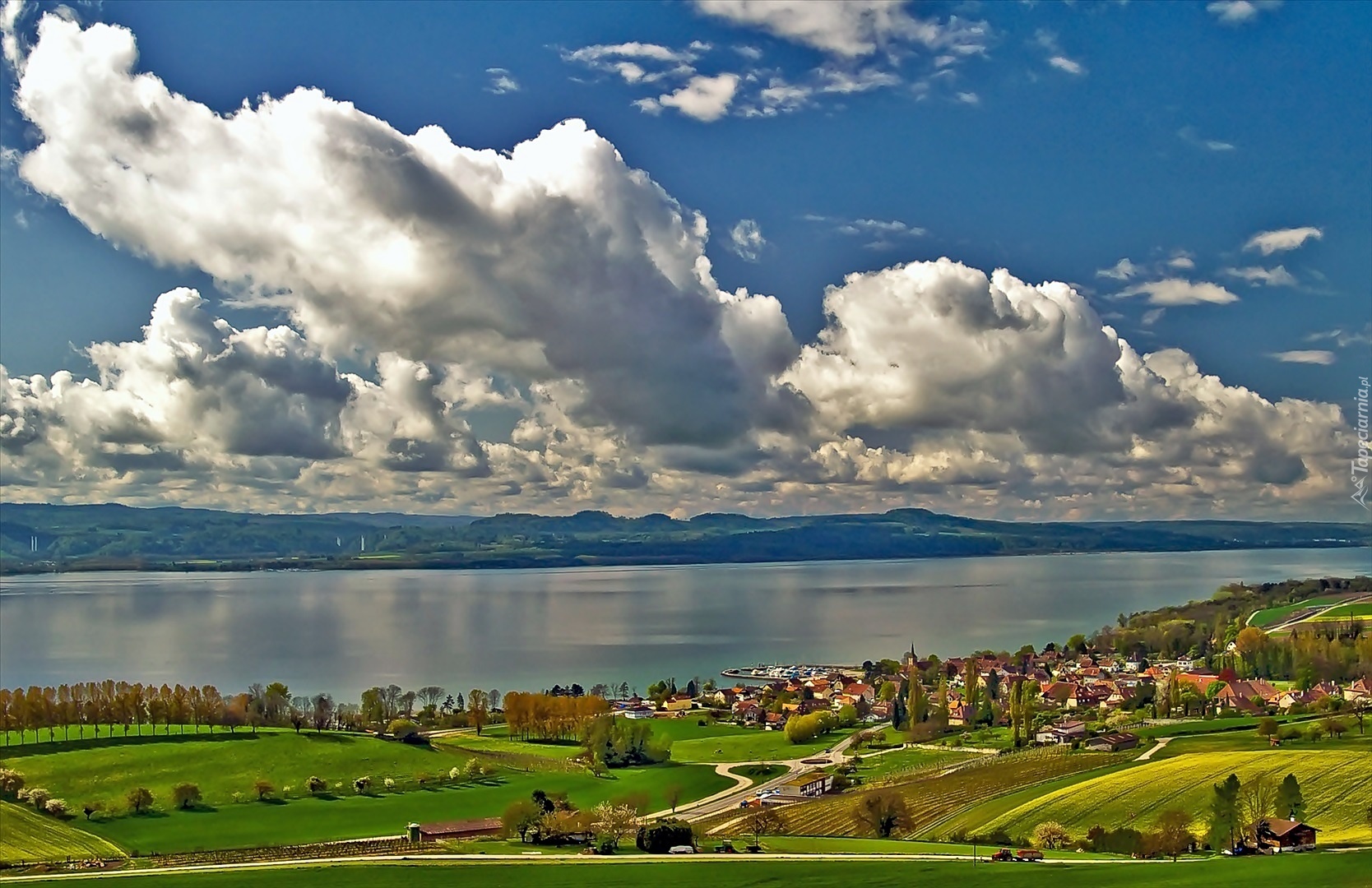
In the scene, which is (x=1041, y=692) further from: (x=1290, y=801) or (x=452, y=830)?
(x=452, y=830)

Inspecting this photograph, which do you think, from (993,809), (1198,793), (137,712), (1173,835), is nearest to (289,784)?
(137,712)

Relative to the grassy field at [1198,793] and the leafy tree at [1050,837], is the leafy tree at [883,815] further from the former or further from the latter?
the leafy tree at [1050,837]

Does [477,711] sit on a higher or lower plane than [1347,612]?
lower

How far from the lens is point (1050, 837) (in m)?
39.1

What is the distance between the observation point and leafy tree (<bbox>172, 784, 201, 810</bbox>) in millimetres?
50925

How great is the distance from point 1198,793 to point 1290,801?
196 inches

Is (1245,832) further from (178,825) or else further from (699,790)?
(178,825)

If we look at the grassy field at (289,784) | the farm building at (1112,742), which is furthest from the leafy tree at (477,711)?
the farm building at (1112,742)

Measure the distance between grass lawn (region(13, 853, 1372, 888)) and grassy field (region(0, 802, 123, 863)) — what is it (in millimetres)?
6644

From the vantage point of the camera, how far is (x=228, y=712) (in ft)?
238

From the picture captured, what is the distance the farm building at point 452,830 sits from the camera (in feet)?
143

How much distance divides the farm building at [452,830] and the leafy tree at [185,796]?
12648mm

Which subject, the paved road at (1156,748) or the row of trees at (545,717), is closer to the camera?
the paved road at (1156,748)

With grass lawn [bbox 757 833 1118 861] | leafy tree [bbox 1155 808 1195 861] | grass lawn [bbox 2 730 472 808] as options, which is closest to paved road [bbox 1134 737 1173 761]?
leafy tree [bbox 1155 808 1195 861]
